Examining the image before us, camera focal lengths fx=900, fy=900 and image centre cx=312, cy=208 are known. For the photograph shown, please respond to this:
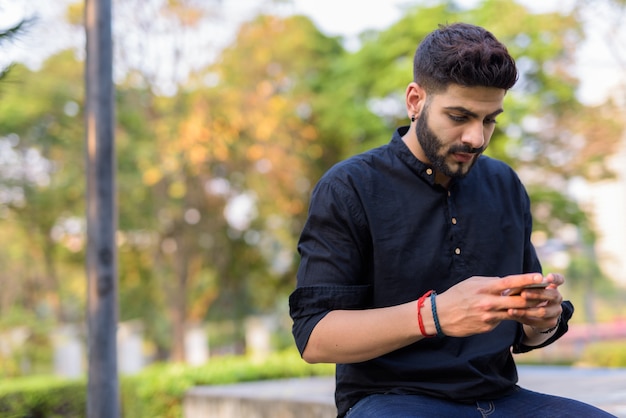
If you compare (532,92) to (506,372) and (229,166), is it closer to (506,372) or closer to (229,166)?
(229,166)

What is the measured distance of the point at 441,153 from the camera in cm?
221

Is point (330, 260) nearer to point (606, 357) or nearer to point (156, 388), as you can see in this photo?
point (156, 388)

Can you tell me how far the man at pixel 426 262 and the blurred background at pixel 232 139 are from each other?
559 inches

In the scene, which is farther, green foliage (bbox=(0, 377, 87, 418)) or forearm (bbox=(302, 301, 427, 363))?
green foliage (bbox=(0, 377, 87, 418))

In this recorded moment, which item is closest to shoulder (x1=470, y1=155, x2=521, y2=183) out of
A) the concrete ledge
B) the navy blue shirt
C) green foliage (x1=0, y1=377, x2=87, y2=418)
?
the navy blue shirt

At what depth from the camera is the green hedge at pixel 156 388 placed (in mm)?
9023

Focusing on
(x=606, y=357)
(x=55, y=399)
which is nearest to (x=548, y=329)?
(x=55, y=399)

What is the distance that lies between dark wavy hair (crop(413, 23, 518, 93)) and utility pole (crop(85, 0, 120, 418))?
3267mm

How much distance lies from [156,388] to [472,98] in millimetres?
7700

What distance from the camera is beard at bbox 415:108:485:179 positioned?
Answer: 2.20m

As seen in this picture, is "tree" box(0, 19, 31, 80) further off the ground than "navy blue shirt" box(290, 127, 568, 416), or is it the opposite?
"tree" box(0, 19, 31, 80)

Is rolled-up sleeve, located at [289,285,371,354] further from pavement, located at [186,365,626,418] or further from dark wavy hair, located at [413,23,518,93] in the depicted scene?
pavement, located at [186,365,626,418]

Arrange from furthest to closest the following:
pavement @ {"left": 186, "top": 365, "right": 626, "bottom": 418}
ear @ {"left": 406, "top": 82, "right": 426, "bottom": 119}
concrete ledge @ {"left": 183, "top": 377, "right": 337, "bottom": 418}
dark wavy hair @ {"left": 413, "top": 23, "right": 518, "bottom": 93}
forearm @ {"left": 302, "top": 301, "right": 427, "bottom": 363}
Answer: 1. concrete ledge @ {"left": 183, "top": 377, "right": 337, "bottom": 418}
2. pavement @ {"left": 186, "top": 365, "right": 626, "bottom": 418}
3. ear @ {"left": 406, "top": 82, "right": 426, "bottom": 119}
4. dark wavy hair @ {"left": 413, "top": 23, "right": 518, "bottom": 93}
5. forearm @ {"left": 302, "top": 301, "right": 427, "bottom": 363}

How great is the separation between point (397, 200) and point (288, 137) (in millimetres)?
19170
